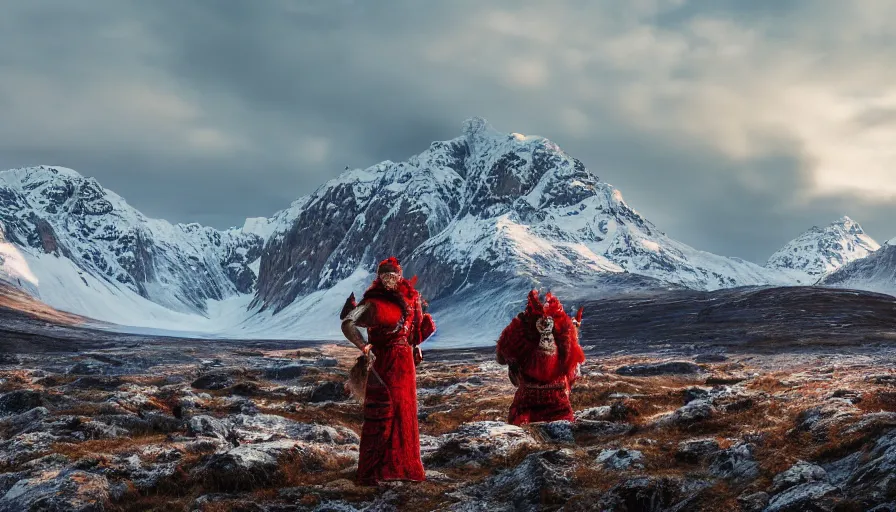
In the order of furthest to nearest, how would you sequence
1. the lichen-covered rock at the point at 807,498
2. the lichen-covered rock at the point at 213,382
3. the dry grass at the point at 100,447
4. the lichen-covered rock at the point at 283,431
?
1. the lichen-covered rock at the point at 213,382
2. the lichen-covered rock at the point at 283,431
3. the dry grass at the point at 100,447
4. the lichen-covered rock at the point at 807,498

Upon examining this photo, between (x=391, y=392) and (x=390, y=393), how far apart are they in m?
0.03

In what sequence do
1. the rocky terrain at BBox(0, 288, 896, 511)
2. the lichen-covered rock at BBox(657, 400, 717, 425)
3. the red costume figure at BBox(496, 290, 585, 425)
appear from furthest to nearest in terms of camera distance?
the red costume figure at BBox(496, 290, 585, 425) → the lichen-covered rock at BBox(657, 400, 717, 425) → the rocky terrain at BBox(0, 288, 896, 511)

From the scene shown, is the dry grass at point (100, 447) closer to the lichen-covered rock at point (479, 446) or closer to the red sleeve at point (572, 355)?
the lichen-covered rock at point (479, 446)

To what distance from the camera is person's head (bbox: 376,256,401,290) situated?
15.2 m

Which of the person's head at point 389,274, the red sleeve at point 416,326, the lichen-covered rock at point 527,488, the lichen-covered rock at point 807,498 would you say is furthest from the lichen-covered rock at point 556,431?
the lichen-covered rock at point 807,498

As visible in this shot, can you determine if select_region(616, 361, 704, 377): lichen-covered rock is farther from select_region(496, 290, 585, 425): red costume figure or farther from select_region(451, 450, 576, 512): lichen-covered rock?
select_region(451, 450, 576, 512): lichen-covered rock

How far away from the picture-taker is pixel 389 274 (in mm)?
15219

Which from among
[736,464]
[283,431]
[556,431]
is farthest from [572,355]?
[283,431]

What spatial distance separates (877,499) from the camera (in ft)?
29.0

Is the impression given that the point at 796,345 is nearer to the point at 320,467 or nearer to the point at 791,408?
the point at 791,408

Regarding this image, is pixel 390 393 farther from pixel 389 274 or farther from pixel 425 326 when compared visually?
pixel 389 274

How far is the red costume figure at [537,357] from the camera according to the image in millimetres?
20547

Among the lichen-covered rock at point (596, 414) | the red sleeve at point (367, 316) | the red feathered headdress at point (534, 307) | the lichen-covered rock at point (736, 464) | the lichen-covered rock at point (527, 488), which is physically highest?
the red feathered headdress at point (534, 307)

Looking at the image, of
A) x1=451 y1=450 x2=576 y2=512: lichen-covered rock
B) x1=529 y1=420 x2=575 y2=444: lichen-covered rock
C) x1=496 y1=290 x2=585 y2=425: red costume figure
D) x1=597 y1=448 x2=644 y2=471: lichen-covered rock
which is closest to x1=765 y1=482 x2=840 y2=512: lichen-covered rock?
x1=451 y1=450 x2=576 y2=512: lichen-covered rock
